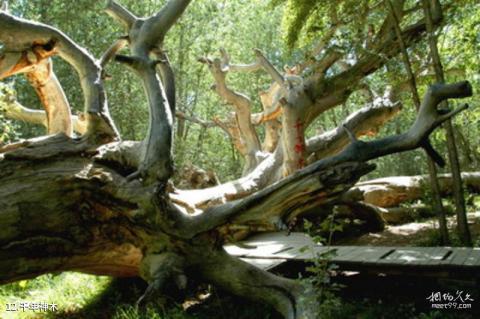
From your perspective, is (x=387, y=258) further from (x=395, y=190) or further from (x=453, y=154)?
(x=395, y=190)

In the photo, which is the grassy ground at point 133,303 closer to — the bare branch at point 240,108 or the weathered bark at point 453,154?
the weathered bark at point 453,154

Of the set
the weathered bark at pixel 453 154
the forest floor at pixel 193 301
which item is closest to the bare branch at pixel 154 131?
the forest floor at pixel 193 301

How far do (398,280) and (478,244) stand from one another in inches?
87.1

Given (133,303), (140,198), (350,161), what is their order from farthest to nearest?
(133,303)
(140,198)
(350,161)

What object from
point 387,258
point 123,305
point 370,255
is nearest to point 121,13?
point 123,305

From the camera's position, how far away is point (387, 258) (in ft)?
15.1

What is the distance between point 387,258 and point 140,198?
3153mm

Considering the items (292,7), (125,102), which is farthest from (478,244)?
(125,102)

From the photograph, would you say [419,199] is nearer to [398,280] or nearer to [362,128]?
[362,128]

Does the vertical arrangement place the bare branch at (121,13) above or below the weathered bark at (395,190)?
above

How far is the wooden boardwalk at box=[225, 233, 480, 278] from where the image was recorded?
4051mm

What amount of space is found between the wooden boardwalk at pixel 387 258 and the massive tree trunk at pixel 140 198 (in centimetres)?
42

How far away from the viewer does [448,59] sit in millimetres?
9055

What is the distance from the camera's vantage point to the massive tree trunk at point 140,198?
345 cm
